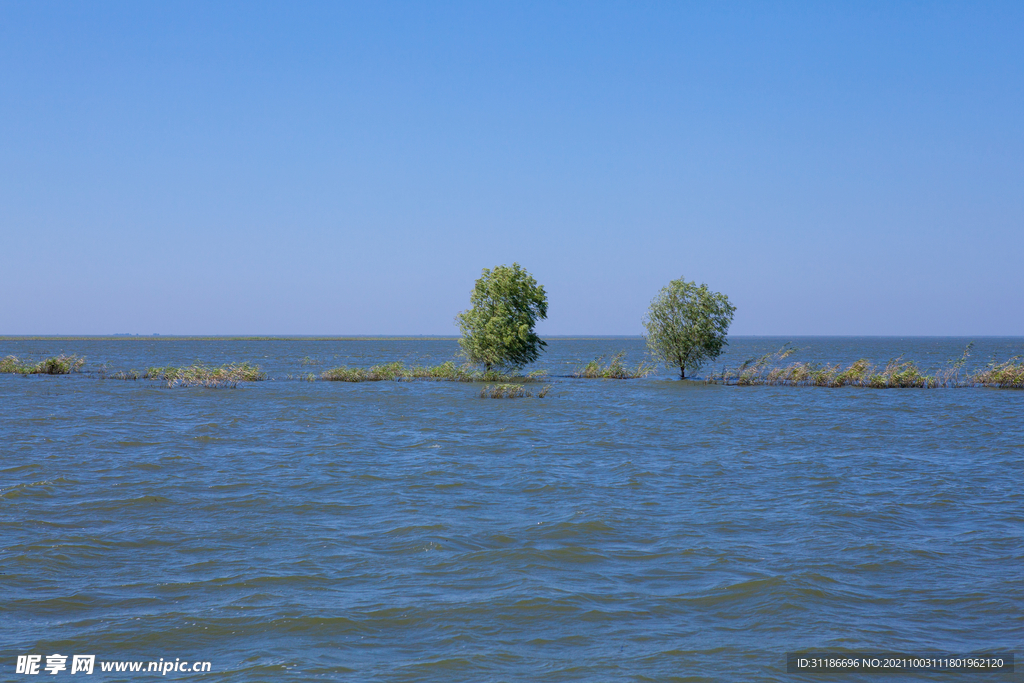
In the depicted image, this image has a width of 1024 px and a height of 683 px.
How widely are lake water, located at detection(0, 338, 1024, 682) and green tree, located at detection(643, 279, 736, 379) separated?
29012mm

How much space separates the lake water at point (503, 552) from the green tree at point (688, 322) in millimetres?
29012

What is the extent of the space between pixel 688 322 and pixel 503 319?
556 inches

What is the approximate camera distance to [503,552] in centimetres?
1296

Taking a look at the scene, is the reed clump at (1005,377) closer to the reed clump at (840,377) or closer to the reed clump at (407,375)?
the reed clump at (840,377)

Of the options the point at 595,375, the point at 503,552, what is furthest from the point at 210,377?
the point at 503,552

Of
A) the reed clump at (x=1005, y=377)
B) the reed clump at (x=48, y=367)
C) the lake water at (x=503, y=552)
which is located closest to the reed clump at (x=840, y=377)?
the reed clump at (x=1005, y=377)

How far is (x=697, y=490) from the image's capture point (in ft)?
59.8

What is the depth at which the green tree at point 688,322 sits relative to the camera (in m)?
57.2

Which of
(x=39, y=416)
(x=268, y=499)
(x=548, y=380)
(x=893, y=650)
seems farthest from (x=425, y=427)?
(x=548, y=380)

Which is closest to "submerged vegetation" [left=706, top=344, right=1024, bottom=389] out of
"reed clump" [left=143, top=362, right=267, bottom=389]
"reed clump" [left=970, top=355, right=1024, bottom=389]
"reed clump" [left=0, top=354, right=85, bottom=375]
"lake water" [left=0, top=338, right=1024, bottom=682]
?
"reed clump" [left=970, top=355, right=1024, bottom=389]

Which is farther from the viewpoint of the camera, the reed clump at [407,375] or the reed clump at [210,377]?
the reed clump at [407,375]

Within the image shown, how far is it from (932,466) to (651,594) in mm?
15153

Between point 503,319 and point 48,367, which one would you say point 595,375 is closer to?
point 503,319

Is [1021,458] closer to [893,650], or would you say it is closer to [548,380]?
[893,650]
